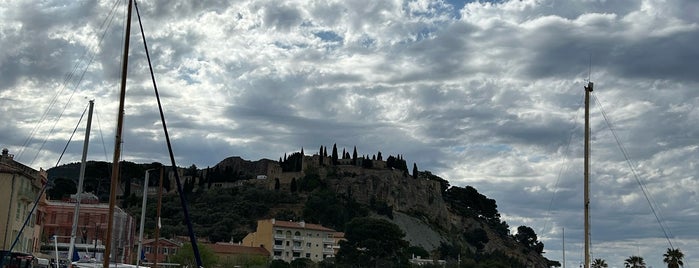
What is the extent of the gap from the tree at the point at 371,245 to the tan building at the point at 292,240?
78.2 ft

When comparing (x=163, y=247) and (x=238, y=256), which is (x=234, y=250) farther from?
(x=163, y=247)

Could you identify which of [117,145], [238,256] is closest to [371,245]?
[238,256]

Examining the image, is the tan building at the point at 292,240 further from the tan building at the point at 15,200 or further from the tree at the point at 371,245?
the tan building at the point at 15,200

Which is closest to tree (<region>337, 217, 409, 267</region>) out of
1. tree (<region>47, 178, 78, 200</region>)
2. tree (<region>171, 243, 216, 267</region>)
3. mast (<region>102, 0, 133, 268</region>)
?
tree (<region>171, 243, 216, 267</region>)

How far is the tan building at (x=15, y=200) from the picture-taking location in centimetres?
6084

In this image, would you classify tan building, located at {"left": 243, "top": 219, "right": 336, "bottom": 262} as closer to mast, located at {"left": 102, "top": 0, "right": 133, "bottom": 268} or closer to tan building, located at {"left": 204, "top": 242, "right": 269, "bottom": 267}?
tan building, located at {"left": 204, "top": 242, "right": 269, "bottom": 267}

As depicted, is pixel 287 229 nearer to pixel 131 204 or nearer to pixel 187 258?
pixel 131 204

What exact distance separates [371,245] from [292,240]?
30709mm

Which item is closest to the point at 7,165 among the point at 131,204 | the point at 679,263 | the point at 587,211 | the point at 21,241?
the point at 21,241

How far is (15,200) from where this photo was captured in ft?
203

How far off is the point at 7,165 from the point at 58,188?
131 metres

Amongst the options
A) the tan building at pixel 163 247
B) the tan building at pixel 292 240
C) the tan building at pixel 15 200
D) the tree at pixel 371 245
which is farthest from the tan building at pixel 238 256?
the tan building at pixel 15 200

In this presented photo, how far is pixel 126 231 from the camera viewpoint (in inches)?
3907

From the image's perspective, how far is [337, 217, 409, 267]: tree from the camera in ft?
471
